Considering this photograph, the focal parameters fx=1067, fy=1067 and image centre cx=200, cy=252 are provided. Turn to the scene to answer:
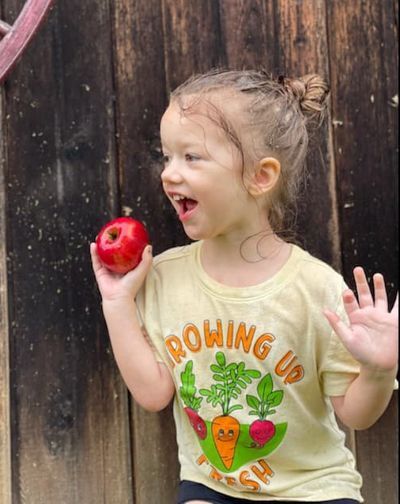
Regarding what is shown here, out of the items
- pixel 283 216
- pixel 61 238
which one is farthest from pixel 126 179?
pixel 283 216

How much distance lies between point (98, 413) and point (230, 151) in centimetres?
65

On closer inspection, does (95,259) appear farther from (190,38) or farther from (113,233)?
(190,38)

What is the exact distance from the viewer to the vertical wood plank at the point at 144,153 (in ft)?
7.28

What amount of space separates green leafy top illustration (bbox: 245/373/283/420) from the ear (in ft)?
1.19

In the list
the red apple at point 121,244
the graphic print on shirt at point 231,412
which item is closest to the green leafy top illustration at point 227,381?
the graphic print on shirt at point 231,412

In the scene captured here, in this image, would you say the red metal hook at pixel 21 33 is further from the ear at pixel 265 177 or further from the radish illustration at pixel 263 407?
the radish illustration at pixel 263 407

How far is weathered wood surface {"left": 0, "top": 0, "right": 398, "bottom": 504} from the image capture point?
2193 millimetres

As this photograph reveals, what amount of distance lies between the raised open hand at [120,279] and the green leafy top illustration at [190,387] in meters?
0.17

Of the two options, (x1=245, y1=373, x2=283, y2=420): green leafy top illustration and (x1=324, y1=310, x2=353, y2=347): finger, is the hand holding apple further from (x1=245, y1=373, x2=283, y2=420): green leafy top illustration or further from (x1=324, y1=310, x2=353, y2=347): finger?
(x1=324, y1=310, x2=353, y2=347): finger

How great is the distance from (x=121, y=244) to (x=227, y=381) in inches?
12.8

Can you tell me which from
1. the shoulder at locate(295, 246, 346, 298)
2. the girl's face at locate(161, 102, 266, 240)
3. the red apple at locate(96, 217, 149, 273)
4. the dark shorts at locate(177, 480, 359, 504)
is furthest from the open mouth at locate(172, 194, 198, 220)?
the dark shorts at locate(177, 480, 359, 504)

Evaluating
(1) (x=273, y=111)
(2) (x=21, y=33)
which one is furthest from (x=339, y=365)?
(2) (x=21, y=33)

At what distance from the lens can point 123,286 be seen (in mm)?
2031

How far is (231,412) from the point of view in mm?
2008
